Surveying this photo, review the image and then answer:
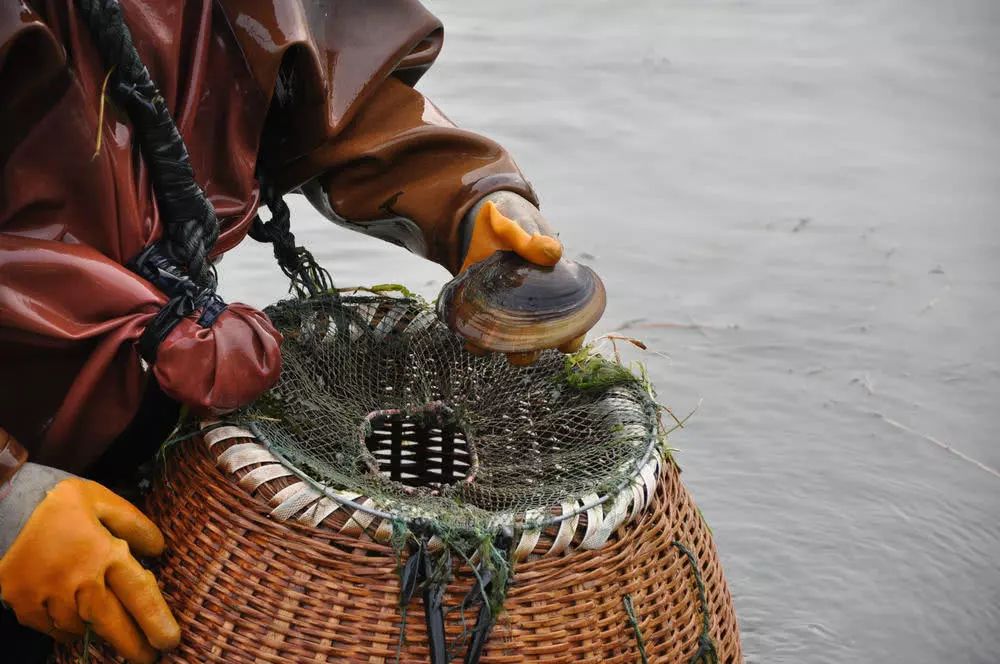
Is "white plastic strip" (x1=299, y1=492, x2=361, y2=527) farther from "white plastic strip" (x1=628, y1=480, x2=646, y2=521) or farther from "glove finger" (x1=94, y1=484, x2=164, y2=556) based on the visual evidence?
"white plastic strip" (x1=628, y1=480, x2=646, y2=521)

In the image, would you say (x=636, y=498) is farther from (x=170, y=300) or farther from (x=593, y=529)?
(x=170, y=300)

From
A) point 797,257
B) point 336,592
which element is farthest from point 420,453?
point 797,257

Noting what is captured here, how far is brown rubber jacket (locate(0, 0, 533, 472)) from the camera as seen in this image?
121 centimetres

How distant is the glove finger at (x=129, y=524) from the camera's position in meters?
1.22

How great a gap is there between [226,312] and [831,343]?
2.11 metres

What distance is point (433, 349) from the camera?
5.43ft

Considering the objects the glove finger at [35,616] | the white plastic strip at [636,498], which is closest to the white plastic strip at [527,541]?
the white plastic strip at [636,498]

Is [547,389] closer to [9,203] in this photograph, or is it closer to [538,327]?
[538,327]

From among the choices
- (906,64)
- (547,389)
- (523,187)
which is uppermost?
(523,187)

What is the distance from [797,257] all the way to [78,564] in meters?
2.59

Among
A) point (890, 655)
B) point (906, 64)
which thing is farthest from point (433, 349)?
point (906, 64)

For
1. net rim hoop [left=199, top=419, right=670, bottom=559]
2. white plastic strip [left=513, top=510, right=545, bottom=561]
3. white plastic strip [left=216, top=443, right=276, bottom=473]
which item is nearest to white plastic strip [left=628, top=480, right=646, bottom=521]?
net rim hoop [left=199, top=419, right=670, bottom=559]

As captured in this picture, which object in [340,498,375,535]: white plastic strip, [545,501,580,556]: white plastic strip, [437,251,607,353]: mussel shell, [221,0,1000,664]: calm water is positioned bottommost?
[221,0,1000,664]: calm water

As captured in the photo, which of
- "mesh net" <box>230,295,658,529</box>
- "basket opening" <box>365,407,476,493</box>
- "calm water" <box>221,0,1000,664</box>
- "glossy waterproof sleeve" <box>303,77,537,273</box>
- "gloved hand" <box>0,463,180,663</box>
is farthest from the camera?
"calm water" <box>221,0,1000,664</box>
